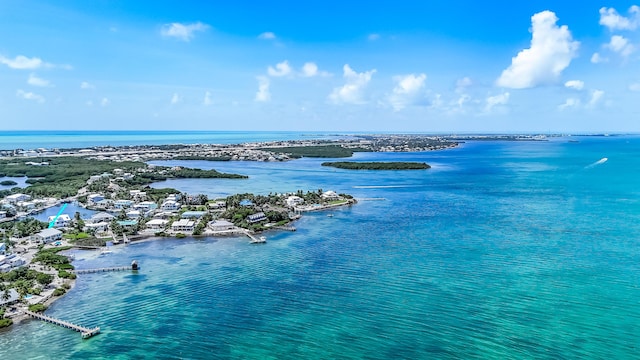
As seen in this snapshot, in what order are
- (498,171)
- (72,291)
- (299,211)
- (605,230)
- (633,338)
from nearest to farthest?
(633,338) < (72,291) < (605,230) < (299,211) < (498,171)

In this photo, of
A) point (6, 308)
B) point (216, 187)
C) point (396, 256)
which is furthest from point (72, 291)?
point (216, 187)

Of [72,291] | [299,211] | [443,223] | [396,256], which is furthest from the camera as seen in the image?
[299,211]

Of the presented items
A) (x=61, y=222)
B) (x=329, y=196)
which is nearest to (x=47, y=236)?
(x=61, y=222)

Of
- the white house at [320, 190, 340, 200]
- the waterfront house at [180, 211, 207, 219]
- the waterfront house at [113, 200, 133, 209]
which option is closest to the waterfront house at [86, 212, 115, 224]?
the waterfront house at [113, 200, 133, 209]

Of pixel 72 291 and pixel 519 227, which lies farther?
pixel 519 227

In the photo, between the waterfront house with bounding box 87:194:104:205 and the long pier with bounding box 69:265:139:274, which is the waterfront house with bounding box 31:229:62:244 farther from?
the waterfront house with bounding box 87:194:104:205

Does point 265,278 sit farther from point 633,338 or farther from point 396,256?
point 633,338
